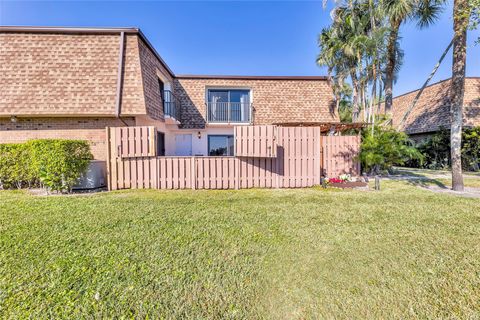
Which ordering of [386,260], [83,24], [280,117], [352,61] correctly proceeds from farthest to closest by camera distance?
1. [352,61]
2. [280,117]
3. [83,24]
4. [386,260]

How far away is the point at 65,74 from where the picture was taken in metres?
8.49

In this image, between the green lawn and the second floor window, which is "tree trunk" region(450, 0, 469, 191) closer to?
the green lawn

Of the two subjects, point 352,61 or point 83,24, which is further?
point 352,61

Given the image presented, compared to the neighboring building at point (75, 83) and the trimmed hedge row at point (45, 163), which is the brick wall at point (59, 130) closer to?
the neighboring building at point (75, 83)

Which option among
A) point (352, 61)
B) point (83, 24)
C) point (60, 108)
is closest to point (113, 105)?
point (60, 108)

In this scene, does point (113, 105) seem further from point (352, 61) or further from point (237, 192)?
point (352, 61)

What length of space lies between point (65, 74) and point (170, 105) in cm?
484

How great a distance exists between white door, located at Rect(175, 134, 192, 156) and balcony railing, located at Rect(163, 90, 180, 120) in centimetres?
139

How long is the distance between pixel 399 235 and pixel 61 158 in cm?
918

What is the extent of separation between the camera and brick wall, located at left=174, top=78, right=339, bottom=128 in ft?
45.7

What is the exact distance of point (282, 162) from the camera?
25.9 feet

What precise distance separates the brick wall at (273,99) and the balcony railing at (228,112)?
466 millimetres

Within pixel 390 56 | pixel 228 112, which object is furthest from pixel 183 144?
pixel 390 56

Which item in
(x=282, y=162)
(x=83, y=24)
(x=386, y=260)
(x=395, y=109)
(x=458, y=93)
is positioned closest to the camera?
(x=386, y=260)
